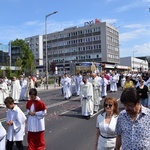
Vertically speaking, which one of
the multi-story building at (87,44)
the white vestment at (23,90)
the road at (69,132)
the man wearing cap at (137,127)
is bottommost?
the road at (69,132)

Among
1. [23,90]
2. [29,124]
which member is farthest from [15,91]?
[29,124]

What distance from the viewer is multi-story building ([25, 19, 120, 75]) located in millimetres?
100250

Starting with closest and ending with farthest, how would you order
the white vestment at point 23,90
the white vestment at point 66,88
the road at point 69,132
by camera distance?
the road at point 69,132 < the white vestment at point 66,88 < the white vestment at point 23,90

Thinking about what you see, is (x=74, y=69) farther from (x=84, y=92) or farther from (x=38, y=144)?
(x=38, y=144)

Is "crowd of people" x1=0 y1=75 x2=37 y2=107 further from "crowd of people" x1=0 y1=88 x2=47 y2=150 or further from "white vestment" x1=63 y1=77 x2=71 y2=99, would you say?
"crowd of people" x1=0 y1=88 x2=47 y2=150

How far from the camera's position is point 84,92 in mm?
12703

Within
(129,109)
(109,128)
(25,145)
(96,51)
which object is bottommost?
(25,145)

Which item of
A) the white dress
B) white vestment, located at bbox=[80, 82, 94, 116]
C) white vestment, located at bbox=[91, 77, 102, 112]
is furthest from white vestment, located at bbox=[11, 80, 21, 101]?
the white dress

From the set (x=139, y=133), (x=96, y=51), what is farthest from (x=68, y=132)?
(x=96, y=51)

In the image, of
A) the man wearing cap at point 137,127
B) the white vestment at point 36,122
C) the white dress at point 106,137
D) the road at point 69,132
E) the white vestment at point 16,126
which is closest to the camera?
the man wearing cap at point 137,127

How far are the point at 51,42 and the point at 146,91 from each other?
359 ft

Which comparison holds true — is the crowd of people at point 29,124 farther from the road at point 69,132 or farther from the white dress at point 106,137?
the white dress at point 106,137

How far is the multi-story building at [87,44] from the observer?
100 m

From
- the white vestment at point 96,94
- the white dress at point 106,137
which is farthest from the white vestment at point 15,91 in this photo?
the white dress at point 106,137
